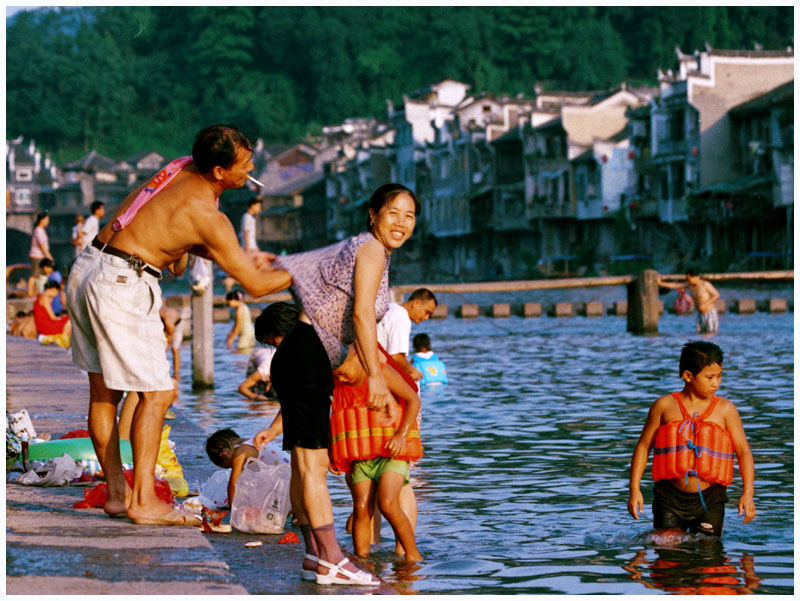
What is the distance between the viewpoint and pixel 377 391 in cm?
544

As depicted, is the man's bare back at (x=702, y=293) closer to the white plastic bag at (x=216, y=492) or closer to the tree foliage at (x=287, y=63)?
the white plastic bag at (x=216, y=492)

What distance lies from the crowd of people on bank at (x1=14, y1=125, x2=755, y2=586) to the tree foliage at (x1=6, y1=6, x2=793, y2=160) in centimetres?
9853

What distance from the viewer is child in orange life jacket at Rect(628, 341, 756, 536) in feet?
22.1

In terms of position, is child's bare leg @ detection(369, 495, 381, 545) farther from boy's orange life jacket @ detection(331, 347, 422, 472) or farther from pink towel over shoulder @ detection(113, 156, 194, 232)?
pink towel over shoulder @ detection(113, 156, 194, 232)

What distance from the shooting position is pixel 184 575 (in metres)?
4.92

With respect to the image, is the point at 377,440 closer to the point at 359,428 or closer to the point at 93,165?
the point at 359,428

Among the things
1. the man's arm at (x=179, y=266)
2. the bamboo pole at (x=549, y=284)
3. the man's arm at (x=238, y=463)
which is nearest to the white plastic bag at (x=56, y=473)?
the man's arm at (x=238, y=463)

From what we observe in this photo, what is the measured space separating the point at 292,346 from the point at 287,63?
117004 millimetres

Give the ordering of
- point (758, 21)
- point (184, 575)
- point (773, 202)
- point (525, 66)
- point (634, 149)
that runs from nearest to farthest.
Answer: point (184, 575), point (773, 202), point (634, 149), point (758, 21), point (525, 66)

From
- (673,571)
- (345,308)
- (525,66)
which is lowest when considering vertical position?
(673,571)

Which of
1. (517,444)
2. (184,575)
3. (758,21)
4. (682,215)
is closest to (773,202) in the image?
(682,215)

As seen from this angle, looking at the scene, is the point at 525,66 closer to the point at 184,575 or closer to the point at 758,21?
the point at 758,21

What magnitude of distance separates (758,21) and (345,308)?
332ft

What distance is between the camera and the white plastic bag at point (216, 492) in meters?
7.32
